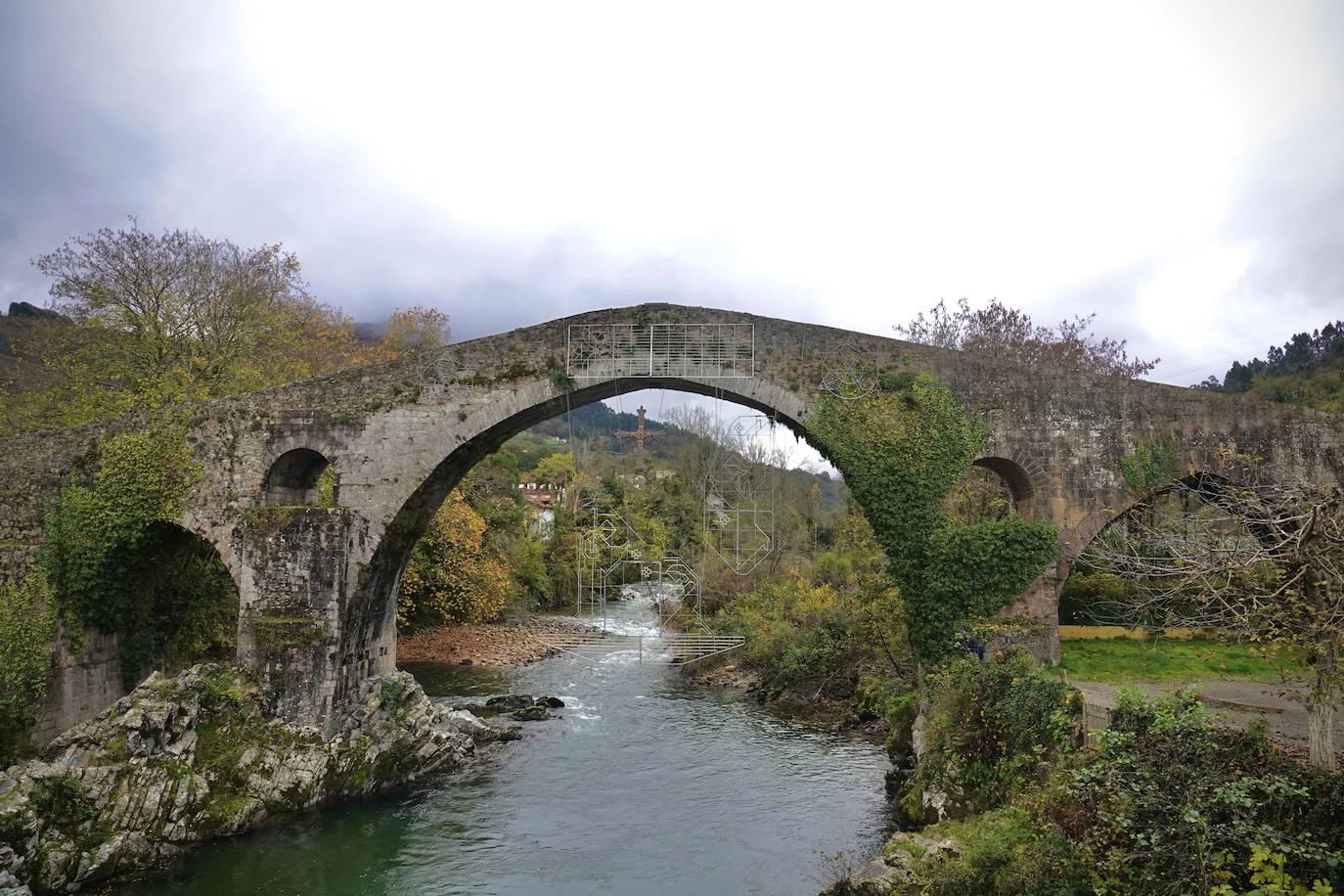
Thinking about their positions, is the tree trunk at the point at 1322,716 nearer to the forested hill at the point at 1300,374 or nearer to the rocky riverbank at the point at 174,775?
the rocky riverbank at the point at 174,775

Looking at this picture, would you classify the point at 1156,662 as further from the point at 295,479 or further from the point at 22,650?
the point at 22,650

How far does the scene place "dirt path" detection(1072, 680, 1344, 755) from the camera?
25.9 feet

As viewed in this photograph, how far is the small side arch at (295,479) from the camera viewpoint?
→ 12.7 metres

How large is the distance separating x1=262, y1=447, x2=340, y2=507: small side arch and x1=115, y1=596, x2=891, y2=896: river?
4.52 meters

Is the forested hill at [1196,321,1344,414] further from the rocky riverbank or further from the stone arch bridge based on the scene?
the rocky riverbank

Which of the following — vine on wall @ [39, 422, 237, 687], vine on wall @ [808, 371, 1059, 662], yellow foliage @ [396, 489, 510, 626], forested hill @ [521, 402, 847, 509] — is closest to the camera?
vine on wall @ [808, 371, 1059, 662]

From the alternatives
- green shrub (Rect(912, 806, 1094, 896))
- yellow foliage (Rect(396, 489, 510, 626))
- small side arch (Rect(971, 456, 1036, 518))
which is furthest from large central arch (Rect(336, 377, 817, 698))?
yellow foliage (Rect(396, 489, 510, 626))

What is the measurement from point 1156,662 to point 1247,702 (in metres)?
2.41

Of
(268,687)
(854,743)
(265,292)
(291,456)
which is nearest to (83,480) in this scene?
(291,456)

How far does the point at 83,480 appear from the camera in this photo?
1294 centimetres

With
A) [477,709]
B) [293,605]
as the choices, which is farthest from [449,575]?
[293,605]

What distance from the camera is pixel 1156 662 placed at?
11.7 meters

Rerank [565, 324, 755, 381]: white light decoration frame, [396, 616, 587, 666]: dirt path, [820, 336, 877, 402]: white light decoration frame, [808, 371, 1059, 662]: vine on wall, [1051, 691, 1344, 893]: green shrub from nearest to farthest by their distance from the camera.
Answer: [1051, 691, 1344, 893]: green shrub
[808, 371, 1059, 662]: vine on wall
[820, 336, 877, 402]: white light decoration frame
[565, 324, 755, 381]: white light decoration frame
[396, 616, 587, 666]: dirt path

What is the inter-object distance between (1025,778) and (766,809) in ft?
13.2
